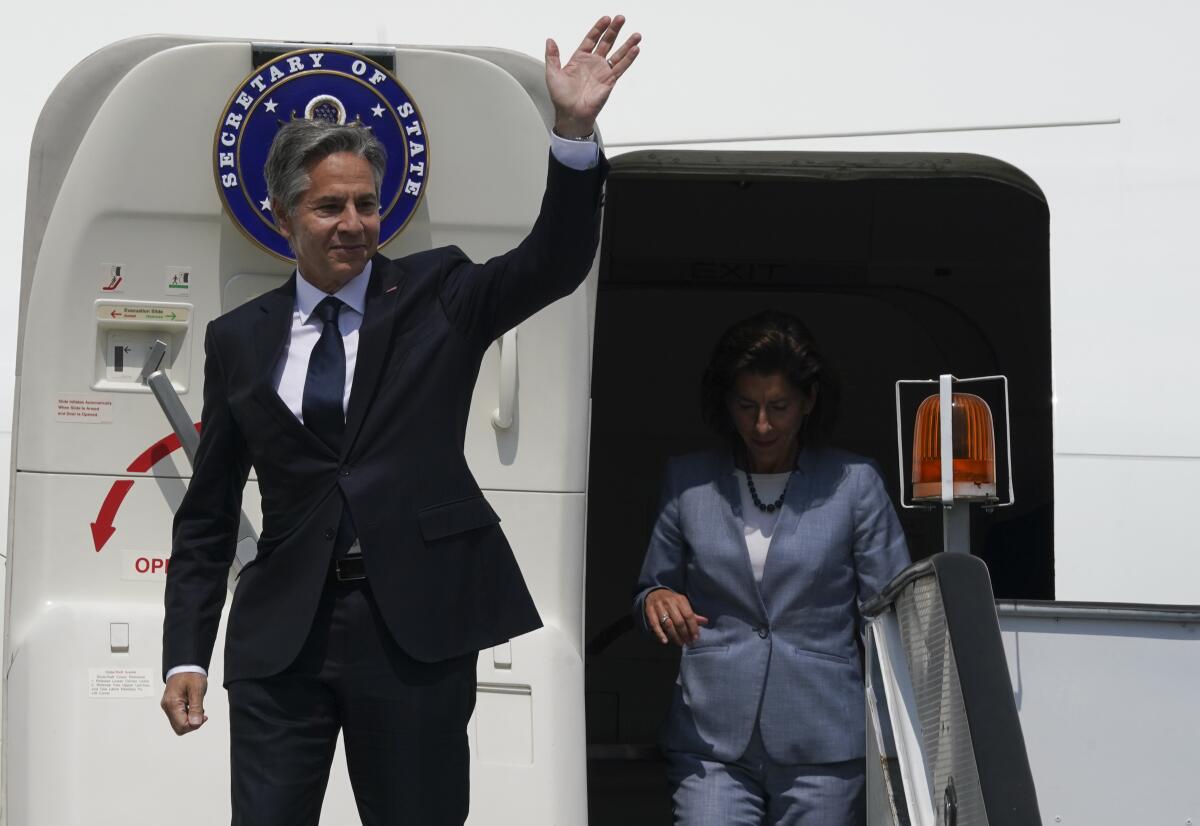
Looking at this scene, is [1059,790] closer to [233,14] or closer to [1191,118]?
[1191,118]

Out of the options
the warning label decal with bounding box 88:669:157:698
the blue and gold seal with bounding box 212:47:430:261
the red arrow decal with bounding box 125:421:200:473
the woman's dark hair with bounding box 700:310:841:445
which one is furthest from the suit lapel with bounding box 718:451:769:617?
the warning label decal with bounding box 88:669:157:698

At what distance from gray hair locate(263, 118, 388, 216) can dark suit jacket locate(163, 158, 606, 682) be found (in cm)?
16

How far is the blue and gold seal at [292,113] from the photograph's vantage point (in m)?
3.14

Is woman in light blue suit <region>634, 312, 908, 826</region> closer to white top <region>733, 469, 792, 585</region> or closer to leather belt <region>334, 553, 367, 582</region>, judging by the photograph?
white top <region>733, 469, 792, 585</region>

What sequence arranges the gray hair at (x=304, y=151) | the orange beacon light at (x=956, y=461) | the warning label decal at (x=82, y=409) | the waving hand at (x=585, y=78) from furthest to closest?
the warning label decal at (x=82, y=409) → the orange beacon light at (x=956, y=461) → the gray hair at (x=304, y=151) → the waving hand at (x=585, y=78)

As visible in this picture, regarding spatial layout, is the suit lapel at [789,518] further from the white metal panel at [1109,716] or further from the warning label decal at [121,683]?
the warning label decal at [121,683]

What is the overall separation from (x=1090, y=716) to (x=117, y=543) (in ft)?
6.31

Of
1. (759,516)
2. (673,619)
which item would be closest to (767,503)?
(759,516)

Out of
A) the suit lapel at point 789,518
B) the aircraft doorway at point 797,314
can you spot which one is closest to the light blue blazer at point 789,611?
the suit lapel at point 789,518

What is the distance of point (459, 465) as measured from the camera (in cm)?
234

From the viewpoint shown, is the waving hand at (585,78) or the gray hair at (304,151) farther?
the gray hair at (304,151)

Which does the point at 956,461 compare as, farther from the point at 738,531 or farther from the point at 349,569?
the point at 349,569

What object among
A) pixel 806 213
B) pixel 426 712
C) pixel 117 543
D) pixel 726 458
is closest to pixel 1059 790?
pixel 726 458

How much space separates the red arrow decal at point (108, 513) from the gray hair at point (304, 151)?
1.13m
